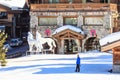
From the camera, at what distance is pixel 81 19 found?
46.4 metres

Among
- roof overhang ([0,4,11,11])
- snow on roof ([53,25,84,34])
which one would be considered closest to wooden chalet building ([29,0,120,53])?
snow on roof ([53,25,84,34])

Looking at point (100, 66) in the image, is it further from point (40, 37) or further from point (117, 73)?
point (40, 37)

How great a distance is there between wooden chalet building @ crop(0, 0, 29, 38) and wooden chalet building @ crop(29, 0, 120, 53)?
507 inches

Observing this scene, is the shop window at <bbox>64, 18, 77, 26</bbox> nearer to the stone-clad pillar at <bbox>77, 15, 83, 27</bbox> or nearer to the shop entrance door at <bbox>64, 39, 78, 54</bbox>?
the stone-clad pillar at <bbox>77, 15, 83, 27</bbox>

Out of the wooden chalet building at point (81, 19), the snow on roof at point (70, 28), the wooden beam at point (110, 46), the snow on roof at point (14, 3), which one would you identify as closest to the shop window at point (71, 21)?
the wooden chalet building at point (81, 19)

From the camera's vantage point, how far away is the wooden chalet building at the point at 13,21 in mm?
59562

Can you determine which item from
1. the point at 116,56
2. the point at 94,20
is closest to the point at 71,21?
the point at 94,20

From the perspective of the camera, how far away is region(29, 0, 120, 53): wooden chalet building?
46.1m

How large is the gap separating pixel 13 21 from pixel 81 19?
623 inches

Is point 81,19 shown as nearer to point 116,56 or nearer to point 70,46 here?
point 70,46

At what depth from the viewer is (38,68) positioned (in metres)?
31.0

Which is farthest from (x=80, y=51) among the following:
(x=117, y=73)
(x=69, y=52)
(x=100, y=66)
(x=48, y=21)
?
(x=117, y=73)

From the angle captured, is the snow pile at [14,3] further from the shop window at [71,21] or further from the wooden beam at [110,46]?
the wooden beam at [110,46]

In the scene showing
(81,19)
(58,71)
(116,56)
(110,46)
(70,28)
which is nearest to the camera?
(110,46)
